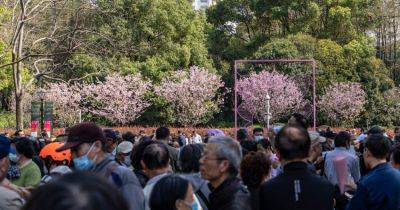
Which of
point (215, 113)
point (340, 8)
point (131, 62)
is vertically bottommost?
point (215, 113)

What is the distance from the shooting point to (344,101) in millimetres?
48438

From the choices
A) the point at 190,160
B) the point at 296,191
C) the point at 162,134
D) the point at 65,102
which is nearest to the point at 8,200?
the point at 296,191

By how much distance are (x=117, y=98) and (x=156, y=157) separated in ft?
146

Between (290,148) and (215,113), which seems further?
(215,113)

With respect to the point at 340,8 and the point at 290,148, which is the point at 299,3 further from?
the point at 290,148

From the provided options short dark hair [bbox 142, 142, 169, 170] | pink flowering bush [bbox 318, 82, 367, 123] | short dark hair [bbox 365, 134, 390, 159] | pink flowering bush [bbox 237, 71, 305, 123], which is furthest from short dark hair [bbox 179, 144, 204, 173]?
pink flowering bush [bbox 237, 71, 305, 123]

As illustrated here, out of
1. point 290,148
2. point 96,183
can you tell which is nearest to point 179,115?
point 290,148

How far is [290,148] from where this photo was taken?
4.68 m

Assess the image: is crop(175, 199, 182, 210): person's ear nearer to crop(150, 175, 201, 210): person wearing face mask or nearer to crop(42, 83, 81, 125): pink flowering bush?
crop(150, 175, 201, 210): person wearing face mask

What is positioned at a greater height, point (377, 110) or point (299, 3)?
point (299, 3)

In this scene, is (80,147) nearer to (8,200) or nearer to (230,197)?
(8,200)

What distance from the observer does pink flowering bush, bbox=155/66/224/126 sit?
4931 cm

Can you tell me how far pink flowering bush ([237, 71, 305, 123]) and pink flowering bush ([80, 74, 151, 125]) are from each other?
25.7 feet

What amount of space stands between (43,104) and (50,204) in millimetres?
24366
